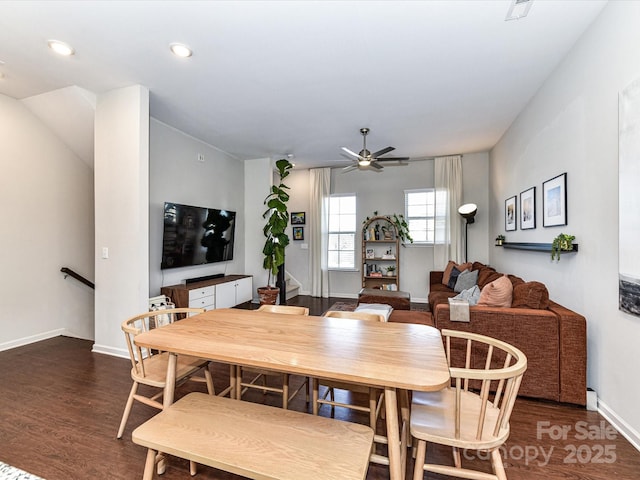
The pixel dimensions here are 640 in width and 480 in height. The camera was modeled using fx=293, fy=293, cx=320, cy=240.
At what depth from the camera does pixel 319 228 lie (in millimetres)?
6434

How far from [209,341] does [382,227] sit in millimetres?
5004

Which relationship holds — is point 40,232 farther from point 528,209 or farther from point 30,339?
point 528,209

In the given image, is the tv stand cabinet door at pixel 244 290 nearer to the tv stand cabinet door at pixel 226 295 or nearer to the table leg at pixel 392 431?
the tv stand cabinet door at pixel 226 295

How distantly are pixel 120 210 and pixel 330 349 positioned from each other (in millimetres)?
2973

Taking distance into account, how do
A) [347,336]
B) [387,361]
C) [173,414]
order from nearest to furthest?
1. [387,361]
2. [173,414]
3. [347,336]

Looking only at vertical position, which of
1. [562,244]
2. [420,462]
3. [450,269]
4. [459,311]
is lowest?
[420,462]

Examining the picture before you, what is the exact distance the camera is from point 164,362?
203 centimetres

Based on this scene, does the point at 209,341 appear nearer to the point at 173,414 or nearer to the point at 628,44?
the point at 173,414

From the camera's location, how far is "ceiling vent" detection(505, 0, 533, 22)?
198 cm

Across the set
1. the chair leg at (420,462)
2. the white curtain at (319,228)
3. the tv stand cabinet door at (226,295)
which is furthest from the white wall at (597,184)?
the tv stand cabinet door at (226,295)

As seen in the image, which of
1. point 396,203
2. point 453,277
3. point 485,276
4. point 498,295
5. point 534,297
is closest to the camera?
point 534,297

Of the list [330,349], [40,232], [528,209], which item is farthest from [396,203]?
[40,232]

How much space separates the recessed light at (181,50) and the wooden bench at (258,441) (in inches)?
105

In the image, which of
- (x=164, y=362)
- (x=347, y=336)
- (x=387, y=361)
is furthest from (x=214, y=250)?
(x=387, y=361)
